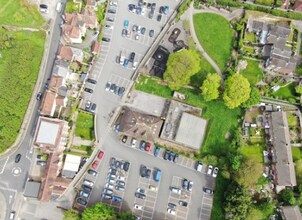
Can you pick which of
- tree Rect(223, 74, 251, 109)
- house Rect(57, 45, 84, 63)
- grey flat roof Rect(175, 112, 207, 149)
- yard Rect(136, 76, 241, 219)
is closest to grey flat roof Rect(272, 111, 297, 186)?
yard Rect(136, 76, 241, 219)

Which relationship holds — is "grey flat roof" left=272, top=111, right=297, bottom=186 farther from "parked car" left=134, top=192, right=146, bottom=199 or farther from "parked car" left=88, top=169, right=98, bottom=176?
"parked car" left=88, top=169, right=98, bottom=176

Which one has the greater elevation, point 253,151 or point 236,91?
point 236,91

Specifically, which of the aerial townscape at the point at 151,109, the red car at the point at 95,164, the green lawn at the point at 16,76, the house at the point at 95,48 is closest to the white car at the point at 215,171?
the aerial townscape at the point at 151,109

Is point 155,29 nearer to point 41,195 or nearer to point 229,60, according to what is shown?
point 229,60

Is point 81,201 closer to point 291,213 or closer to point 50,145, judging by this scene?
point 50,145

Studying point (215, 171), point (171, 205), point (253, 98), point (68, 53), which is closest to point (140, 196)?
point (171, 205)

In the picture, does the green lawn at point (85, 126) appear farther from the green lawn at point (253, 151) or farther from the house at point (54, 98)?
the green lawn at point (253, 151)
